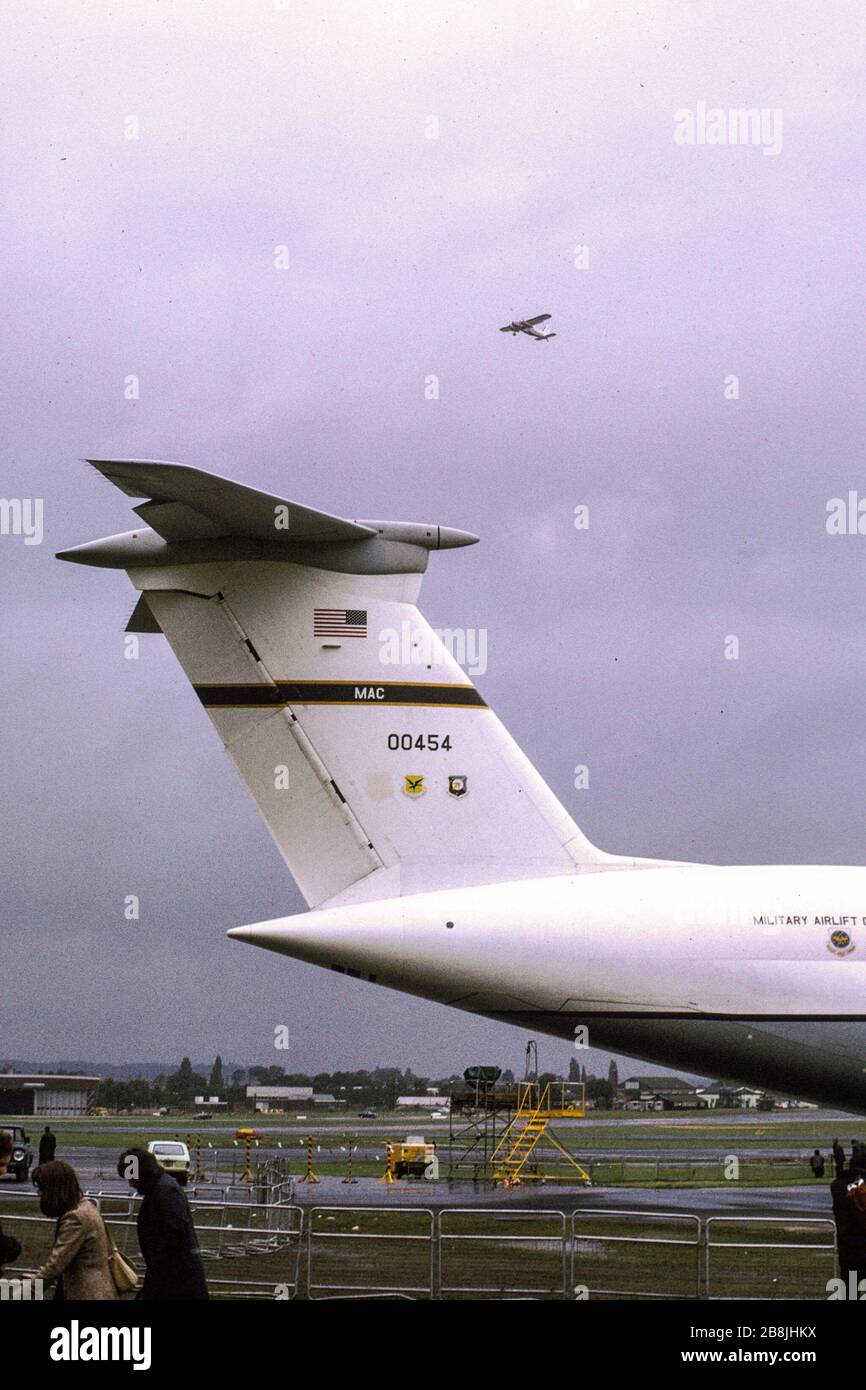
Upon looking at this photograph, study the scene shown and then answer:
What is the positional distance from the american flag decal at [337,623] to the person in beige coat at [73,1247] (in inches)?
242

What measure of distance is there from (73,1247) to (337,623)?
21.1ft

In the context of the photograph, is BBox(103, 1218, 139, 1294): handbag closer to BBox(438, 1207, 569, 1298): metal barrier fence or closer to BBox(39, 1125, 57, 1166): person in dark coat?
BBox(438, 1207, 569, 1298): metal barrier fence

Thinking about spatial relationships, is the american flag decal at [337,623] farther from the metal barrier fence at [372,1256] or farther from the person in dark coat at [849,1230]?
the person in dark coat at [849,1230]

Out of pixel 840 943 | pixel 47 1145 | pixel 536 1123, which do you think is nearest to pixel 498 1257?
pixel 840 943

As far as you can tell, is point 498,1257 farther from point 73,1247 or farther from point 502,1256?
point 73,1247

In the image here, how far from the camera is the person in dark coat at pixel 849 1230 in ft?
30.3

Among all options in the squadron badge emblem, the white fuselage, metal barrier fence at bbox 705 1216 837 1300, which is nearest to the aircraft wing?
the white fuselage

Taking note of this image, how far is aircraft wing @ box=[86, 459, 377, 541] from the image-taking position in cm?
1104

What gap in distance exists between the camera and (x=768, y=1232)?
610 inches

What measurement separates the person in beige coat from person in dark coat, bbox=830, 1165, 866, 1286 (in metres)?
4.42

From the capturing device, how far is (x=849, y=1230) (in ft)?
30.5

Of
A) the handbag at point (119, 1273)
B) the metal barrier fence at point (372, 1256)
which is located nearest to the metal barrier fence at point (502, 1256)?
the metal barrier fence at point (372, 1256)
